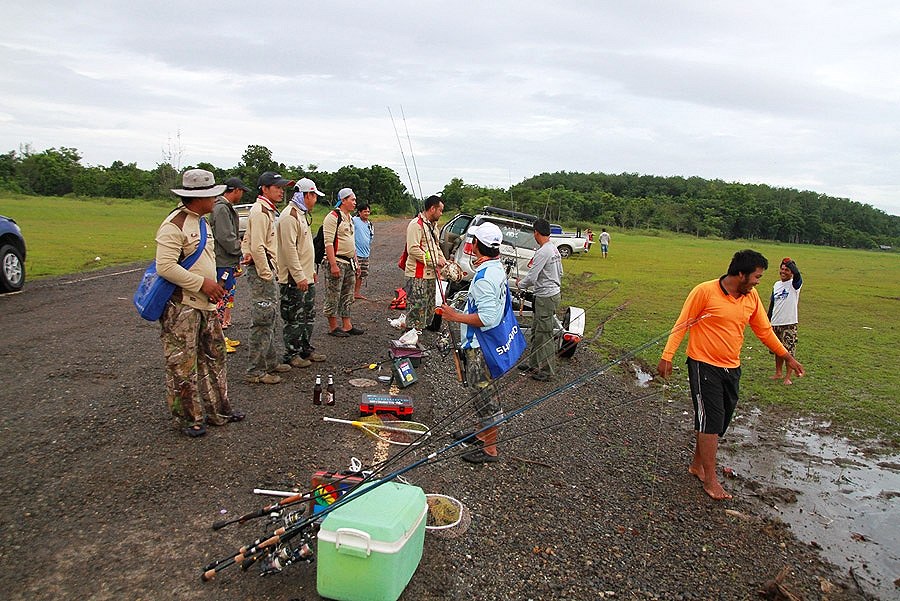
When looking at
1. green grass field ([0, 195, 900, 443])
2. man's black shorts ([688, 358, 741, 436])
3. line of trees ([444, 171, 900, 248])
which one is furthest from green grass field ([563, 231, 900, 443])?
line of trees ([444, 171, 900, 248])

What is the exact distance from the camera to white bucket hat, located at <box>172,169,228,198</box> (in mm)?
4793

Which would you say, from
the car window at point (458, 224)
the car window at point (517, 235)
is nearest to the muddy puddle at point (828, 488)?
the car window at point (517, 235)

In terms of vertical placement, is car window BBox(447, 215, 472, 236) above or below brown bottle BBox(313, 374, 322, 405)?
above

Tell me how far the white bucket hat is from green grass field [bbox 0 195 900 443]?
17.4 ft

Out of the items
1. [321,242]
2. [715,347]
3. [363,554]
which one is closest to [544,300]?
[715,347]

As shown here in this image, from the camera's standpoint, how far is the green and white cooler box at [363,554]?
305 centimetres

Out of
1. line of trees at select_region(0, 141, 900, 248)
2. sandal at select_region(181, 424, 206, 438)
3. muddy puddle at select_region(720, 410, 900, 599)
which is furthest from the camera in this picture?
line of trees at select_region(0, 141, 900, 248)

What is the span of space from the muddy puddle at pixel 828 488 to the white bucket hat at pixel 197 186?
5043 millimetres

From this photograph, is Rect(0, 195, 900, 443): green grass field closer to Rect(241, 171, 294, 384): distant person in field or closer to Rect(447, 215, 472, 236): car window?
Rect(447, 215, 472, 236): car window

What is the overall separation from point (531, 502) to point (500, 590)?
1.15m

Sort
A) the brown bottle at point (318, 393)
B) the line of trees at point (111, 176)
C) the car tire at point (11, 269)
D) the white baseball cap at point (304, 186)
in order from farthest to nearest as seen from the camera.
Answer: the line of trees at point (111, 176), the car tire at point (11, 269), the white baseball cap at point (304, 186), the brown bottle at point (318, 393)

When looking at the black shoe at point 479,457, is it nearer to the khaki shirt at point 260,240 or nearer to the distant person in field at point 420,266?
the khaki shirt at point 260,240

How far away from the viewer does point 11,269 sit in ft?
34.8

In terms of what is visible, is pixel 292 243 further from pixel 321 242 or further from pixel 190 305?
pixel 321 242
